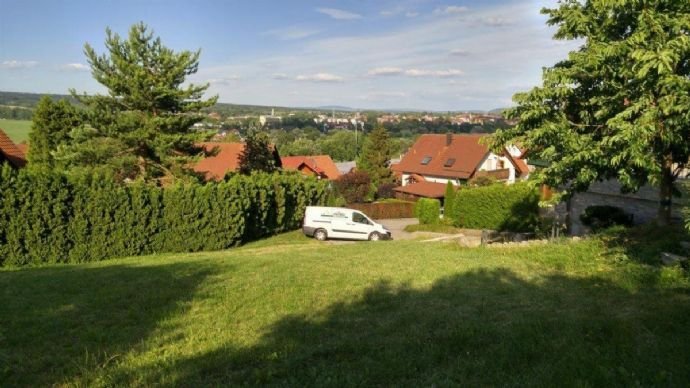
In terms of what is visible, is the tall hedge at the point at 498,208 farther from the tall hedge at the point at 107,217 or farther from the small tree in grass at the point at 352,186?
the tall hedge at the point at 107,217

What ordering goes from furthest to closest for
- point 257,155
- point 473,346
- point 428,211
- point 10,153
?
point 257,155 < point 428,211 < point 10,153 < point 473,346

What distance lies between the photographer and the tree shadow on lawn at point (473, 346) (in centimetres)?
454

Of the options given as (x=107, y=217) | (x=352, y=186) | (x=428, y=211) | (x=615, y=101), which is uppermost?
(x=615, y=101)

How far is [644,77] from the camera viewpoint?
766 centimetres

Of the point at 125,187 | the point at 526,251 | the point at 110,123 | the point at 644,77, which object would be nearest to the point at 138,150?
the point at 110,123

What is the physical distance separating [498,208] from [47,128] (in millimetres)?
27794

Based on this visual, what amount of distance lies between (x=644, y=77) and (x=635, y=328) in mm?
4123

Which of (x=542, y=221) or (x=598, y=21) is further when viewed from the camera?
(x=542, y=221)

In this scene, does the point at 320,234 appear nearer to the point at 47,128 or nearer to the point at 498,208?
the point at 498,208

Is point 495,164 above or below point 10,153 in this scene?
above

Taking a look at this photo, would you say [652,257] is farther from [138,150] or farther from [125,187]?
[138,150]

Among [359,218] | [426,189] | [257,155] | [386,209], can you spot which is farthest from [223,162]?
[426,189]

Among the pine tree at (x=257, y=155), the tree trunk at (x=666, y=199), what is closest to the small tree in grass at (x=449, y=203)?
the pine tree at (x=257, y=155)

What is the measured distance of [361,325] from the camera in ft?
21.4
